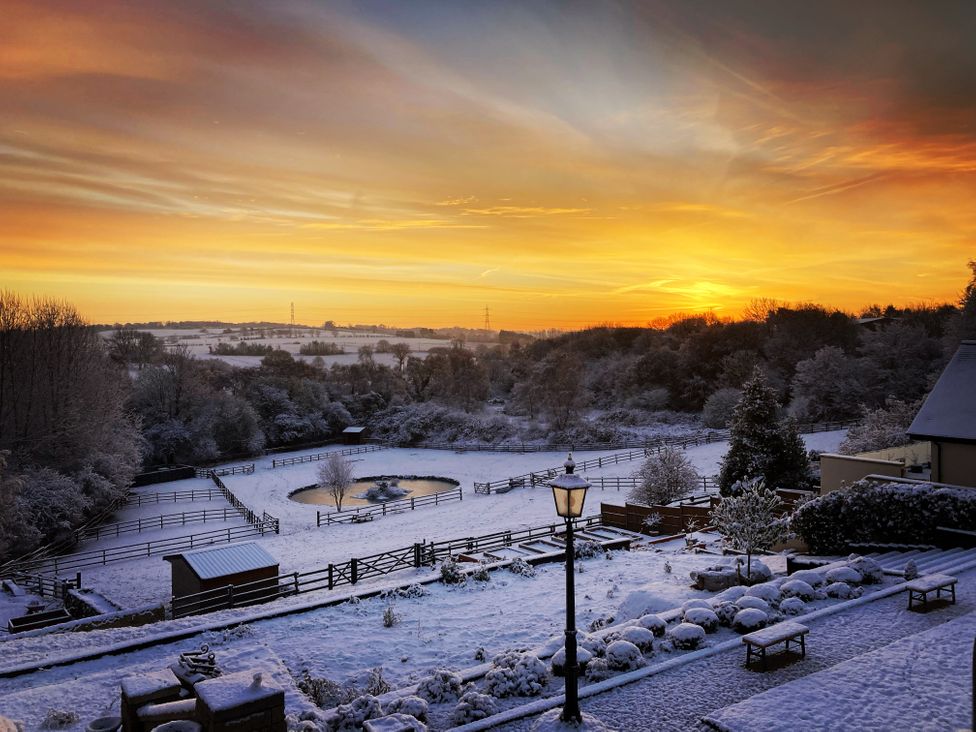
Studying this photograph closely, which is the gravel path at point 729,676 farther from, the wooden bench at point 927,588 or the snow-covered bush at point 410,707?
the snow-covered bush at point 410,707

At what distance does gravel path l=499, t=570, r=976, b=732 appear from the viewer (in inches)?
313

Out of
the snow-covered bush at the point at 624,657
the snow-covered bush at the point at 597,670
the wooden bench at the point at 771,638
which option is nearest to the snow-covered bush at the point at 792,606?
the wooden bench at the point at 771,638

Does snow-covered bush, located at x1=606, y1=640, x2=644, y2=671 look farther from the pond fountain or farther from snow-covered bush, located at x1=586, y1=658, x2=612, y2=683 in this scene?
the pond fountain

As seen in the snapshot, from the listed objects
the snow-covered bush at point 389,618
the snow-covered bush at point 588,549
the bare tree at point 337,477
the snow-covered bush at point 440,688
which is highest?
the snow-covered bush at point 440,688

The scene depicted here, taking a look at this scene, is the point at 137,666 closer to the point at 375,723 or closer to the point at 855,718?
the point at 375,723

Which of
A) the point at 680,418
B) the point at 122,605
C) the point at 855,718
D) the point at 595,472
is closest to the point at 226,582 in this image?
the point at 122,605

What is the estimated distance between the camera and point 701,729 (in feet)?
24.3

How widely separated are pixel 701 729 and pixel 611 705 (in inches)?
50.6

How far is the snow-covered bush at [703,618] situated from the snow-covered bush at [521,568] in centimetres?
590

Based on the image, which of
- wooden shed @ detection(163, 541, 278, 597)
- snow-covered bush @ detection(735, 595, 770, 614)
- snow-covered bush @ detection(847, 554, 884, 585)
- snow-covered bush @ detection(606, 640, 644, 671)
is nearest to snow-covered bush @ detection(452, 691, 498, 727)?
snow-covered bush @ detection(606, 640, 644, 671)

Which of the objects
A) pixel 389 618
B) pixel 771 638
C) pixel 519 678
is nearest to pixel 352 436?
pixel 389 618

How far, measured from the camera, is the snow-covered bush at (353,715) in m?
8.08

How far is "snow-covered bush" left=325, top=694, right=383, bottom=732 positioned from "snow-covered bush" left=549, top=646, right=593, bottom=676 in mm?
2695

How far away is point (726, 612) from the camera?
442 inches
